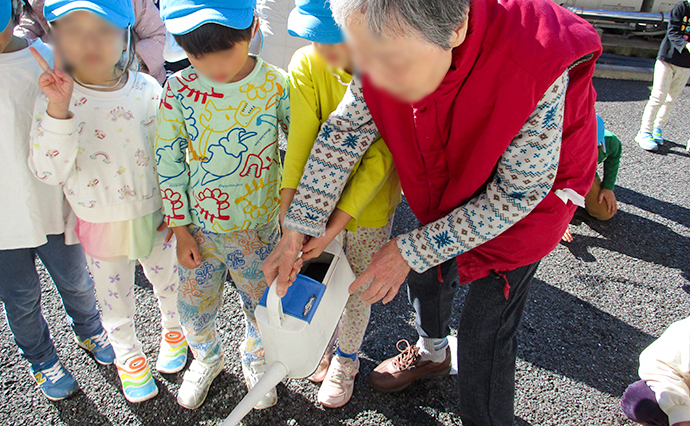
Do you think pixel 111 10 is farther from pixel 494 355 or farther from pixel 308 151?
pixel 494 355

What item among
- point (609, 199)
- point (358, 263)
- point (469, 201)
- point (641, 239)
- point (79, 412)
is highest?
point (469, 201)

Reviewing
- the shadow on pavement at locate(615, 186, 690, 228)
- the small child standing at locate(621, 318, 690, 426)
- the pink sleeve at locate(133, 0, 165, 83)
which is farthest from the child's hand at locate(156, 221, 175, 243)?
the shadow on pavement at locate(615, 186, 690, 228)

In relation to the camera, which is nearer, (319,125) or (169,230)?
(319,125)

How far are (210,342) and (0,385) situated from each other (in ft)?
2.66

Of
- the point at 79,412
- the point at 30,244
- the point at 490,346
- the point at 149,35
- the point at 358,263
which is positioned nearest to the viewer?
the point at 490,346

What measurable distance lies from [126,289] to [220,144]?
2.24 ft

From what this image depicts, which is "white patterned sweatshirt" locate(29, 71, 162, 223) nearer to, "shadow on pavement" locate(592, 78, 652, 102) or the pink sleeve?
the pink sleeve

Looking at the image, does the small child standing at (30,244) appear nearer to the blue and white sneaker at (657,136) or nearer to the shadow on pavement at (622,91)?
the blue and white sneaker at (657,136)

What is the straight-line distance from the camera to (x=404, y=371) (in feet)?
5.55

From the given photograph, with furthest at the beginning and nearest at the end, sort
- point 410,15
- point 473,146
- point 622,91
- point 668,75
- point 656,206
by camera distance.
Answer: point 622,91, point 668,75, point 656,206, point 473,146, point 410,15

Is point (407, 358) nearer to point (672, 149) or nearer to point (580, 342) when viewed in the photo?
point (580, 342)

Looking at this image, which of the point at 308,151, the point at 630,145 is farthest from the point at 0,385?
the point at 630,145

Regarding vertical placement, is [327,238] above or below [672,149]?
above

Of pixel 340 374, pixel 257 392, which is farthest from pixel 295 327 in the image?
pixel 340 374
